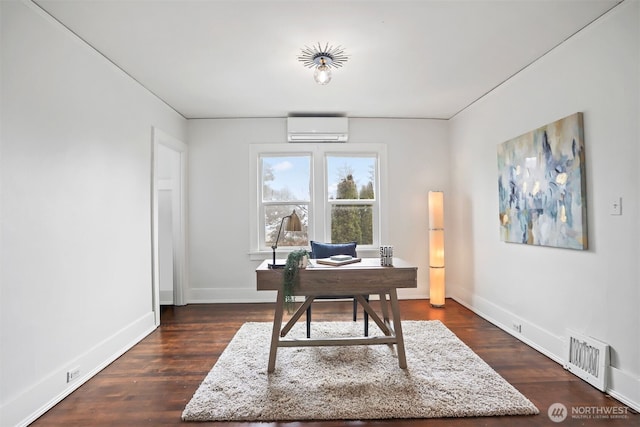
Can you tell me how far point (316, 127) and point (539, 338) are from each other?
346 centimetres

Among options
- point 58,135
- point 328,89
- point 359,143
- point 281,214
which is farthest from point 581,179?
point 58,135

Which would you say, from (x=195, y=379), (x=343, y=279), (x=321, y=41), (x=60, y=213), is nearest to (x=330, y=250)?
(x=343, y=279)

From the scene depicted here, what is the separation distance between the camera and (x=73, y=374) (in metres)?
2.45

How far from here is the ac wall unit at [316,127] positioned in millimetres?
4641

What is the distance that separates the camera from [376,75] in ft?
11.1

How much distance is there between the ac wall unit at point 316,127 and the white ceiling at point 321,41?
1.99 ft

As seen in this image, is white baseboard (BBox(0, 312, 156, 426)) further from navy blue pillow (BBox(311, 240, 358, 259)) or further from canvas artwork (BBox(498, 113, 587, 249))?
canvas artwork (BBox(498, 113, 587, 249))

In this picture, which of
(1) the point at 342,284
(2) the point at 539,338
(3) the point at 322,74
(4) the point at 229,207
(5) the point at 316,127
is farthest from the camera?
(4) the point at 229,207

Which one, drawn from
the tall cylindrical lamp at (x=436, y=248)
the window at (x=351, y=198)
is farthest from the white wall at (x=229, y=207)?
the tall cylindrical lamp at (x=436, y=248)

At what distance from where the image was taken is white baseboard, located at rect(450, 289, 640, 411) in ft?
7.09

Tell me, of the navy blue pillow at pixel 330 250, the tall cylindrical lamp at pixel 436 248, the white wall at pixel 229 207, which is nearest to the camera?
the navy blue pillow at pixel 330 250

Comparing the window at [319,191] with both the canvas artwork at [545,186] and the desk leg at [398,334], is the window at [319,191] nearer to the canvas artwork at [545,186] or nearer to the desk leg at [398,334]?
the canvas artwork at [545,186]

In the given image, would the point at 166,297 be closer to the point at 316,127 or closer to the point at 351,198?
the point at 351,198

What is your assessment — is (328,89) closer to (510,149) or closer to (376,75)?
(376,75)
